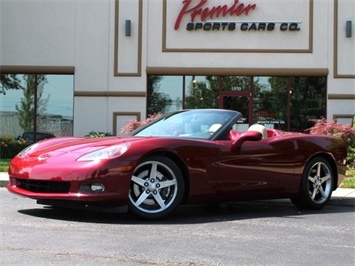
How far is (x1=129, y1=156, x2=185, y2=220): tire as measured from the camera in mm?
5711

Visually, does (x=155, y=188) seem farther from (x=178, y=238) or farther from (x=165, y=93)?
(x=165, y=93)

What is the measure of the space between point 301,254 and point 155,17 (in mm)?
14512

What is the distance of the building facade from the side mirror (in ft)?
38.3

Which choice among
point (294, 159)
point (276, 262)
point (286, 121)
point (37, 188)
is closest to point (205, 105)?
point (286, 121)

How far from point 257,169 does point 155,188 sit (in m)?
1.43

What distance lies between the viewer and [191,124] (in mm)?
6648

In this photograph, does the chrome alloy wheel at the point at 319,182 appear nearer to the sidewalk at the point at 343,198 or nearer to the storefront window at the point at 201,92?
the sidewalk at the point at 343,198

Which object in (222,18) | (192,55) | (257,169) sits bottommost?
(257,169)

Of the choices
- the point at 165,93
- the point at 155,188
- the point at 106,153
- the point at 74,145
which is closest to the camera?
the point at 106,153

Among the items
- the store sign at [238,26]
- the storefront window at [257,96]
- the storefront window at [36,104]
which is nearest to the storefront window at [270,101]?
the storefront window at [257,96]

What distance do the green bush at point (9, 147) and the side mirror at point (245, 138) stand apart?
43.3 feet

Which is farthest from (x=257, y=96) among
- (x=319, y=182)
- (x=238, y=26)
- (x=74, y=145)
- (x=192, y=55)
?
(x=74, y=145)

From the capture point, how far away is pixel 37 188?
5754 millimetres

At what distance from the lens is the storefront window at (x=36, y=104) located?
61.4 feet
